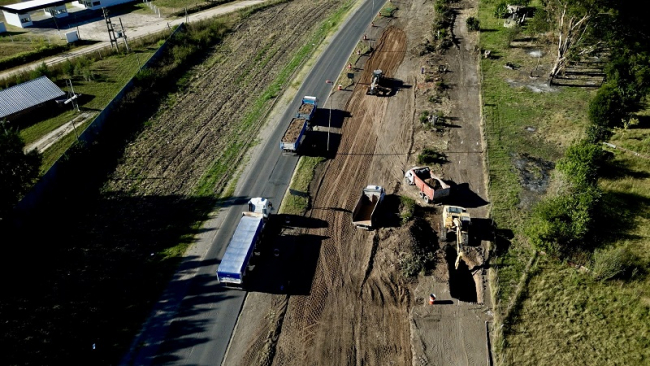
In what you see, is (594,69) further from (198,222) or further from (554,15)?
(198,222)

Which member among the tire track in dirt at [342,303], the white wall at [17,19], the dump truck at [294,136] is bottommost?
the tire track in dirt at [342,303]

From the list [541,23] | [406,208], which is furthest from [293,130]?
[541,23]

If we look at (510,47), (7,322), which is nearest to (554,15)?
(510,47)

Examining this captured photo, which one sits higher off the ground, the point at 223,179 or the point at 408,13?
the point at 408,13

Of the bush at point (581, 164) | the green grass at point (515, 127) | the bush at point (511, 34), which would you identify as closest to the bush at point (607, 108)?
the green grass at point (515, 127)

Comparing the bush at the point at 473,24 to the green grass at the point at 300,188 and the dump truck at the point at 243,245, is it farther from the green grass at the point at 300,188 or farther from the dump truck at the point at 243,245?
the dump truck at the point at 243,245

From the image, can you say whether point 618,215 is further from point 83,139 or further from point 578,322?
point 83,139

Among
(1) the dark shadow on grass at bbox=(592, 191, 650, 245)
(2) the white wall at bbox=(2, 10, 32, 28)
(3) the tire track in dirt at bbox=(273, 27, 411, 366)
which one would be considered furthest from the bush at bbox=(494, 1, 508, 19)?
(2) the white wall at bbox=(2, 10, 32, 28)
